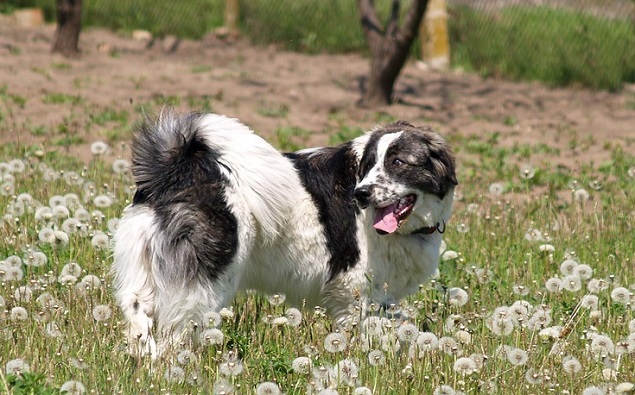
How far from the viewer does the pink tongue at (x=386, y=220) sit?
233 inches

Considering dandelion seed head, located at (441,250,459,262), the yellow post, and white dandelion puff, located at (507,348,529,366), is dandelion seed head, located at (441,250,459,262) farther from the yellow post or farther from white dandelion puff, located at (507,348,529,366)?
the yellow post

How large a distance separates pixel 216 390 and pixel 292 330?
1.37 meters

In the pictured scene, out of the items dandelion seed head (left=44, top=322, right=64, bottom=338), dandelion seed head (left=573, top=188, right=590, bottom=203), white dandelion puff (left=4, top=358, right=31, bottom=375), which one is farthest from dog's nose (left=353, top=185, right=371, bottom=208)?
dandelion seed head (left=573, top=188, right=590, bottom=203)

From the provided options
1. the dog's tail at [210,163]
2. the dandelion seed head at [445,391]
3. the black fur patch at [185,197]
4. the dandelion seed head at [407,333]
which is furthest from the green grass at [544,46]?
the dandelion seed head at [445,391]

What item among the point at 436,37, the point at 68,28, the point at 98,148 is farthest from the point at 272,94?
the point at 98,148

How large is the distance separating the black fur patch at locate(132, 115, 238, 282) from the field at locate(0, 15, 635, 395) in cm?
34

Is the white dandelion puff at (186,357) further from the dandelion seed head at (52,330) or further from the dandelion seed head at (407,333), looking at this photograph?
the dandelion seed head at (407,333)

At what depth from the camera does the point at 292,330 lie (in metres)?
5.91

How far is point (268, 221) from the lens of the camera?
568 cm

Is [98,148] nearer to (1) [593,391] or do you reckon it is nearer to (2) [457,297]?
(2) [457,297]

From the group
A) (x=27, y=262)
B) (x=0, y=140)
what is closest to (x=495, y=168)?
(x=0, y=140)

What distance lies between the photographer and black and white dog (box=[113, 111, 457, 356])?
17.7 ft

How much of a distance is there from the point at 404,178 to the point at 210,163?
3.61 ft

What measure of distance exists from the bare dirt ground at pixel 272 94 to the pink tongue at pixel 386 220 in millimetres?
5260
